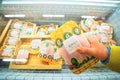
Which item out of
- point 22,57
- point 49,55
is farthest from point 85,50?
point 22,57

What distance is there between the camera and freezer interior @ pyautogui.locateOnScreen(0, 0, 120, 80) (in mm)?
1431

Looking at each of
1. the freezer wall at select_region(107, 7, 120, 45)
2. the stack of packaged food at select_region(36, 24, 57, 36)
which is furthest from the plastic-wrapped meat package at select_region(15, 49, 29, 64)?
the freezer wall at select_region(107, 7, 120, 45)

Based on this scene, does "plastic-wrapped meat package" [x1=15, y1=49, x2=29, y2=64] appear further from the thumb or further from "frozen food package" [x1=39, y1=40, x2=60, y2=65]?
the thumb

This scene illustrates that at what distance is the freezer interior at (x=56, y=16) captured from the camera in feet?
4.69

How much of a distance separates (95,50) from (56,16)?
1243mm

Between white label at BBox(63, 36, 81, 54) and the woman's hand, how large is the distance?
0.15 ft

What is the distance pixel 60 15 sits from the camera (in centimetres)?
201

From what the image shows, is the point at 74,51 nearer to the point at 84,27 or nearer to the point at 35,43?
the point at 35,43

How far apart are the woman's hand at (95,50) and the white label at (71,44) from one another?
45mm

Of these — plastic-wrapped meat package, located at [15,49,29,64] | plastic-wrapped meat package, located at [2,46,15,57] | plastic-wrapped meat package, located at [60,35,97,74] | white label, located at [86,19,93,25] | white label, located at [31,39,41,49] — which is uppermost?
white label, located at [86,19,93,25]

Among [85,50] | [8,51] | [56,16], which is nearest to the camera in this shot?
[85,50]

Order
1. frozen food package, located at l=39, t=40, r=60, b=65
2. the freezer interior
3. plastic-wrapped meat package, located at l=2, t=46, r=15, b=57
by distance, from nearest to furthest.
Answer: the freezer interior, frozen food package, located at l=39, t=40, r=60, b=65, plastic-wrapped meat package, located at l=2, t=46, r=15, b=57

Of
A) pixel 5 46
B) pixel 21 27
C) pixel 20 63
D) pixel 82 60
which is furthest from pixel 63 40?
pixel 21 27

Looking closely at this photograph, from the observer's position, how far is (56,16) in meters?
2.00
